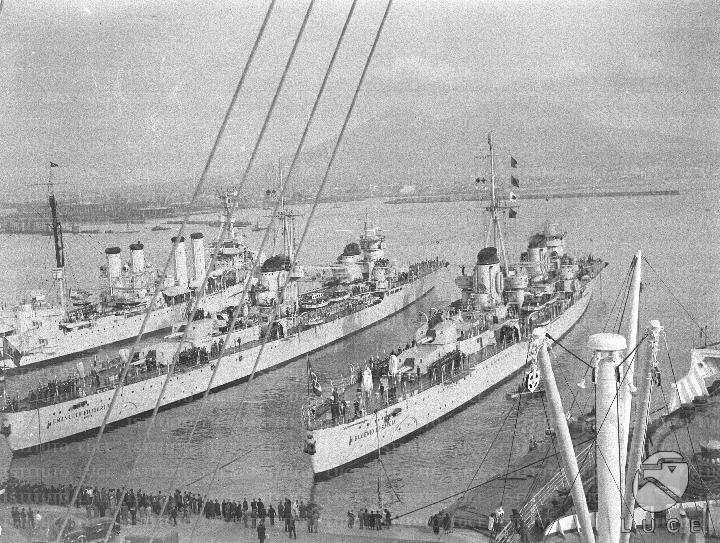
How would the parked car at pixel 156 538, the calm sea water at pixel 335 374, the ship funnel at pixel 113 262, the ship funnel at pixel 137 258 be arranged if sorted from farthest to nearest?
the ship funnel at pixel 137 258
the ship funnel at pixel 113 262
the calm sea water at pixel 335 374
the parked car at pixel 156 538

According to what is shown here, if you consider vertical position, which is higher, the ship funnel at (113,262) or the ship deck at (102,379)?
the ship funnel at (113,262)

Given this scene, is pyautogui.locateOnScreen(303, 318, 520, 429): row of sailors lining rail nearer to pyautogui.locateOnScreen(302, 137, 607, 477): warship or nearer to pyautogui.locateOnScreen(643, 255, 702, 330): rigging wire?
pyautogui.locateOnScreen(302, 137, 607, 477): warship

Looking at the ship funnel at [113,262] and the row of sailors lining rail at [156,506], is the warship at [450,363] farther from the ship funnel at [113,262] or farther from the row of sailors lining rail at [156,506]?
the ship funnel at [113,262]

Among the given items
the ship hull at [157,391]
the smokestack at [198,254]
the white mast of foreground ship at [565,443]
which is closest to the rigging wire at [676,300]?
the ship hull at [157,391]

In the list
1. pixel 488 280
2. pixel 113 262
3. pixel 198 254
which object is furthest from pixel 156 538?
pixel 198 254

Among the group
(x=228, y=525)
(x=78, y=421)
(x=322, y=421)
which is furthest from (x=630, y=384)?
(x=78, y=421)

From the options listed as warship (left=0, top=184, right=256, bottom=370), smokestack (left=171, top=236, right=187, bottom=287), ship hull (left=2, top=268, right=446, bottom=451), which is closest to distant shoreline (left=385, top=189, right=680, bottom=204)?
warship (left=0, top=184, right=256, bottom=370)
